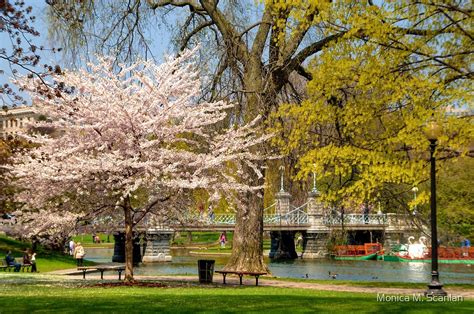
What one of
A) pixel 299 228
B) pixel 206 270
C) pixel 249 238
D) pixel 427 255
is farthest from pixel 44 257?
pixel 299 228

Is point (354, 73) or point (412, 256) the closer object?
point (354, 73)

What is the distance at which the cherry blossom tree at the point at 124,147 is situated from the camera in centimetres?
2153

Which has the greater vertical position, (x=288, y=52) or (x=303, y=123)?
(x=288, y=52)

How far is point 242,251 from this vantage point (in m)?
26.2

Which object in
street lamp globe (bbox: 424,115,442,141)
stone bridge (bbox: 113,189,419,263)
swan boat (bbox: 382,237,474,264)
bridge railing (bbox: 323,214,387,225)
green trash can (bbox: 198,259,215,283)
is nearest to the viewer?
street lamp globe (bbox: 424,115,442,141)

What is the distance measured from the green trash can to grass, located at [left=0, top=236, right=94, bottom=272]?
12433mm

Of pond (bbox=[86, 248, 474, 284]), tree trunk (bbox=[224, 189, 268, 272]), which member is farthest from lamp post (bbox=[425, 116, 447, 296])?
pond (bbox=[86, 248, 474, 284])

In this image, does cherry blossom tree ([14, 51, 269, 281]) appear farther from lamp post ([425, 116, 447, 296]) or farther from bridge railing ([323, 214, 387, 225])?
bridge railing ([323, 214, 387, 225])

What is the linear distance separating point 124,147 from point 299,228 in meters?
50.2

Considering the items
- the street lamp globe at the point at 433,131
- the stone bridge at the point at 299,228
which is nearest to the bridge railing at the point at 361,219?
the stone bridge at the point at 299,228

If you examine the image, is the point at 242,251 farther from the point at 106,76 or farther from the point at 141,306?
the point at 141,306

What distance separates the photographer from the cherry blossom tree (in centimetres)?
2153

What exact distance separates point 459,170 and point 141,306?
45706mm

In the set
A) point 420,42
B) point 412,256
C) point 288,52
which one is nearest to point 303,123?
point 420,42
